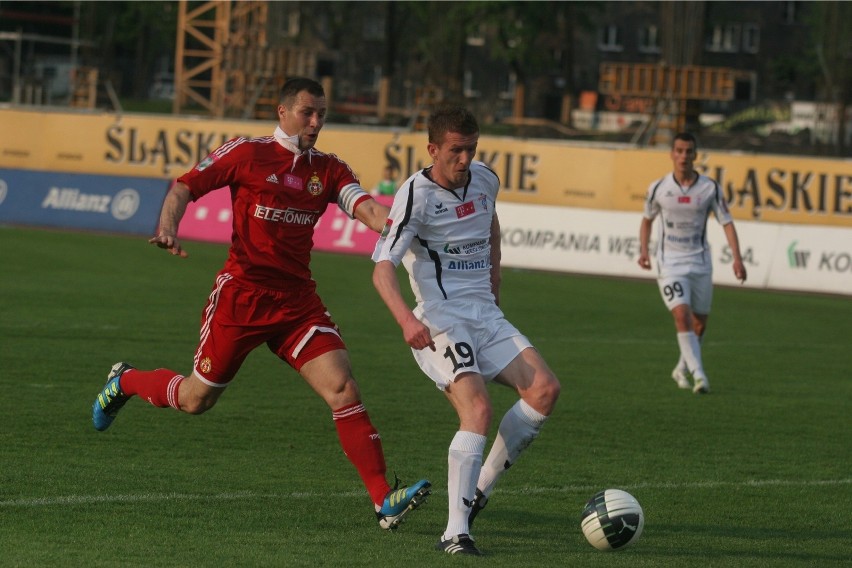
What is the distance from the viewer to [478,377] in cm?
707

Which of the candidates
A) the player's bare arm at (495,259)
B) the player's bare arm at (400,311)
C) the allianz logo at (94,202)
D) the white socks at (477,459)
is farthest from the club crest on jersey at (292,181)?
the allianz logo at (94,202)

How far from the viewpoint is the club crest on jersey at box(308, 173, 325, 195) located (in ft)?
24.6

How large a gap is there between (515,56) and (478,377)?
5795cm

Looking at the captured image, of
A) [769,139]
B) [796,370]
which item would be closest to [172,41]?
[769,139]

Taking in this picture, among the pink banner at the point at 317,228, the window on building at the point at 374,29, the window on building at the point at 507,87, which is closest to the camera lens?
the pink banner at the point at 317,228

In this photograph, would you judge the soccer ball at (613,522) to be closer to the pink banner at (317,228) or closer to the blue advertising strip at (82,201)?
the pink banner at (317,228)

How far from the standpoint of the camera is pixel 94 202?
28.8 metres

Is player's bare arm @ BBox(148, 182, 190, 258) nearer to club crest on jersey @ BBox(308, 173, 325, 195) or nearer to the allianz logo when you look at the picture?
club crest on jersey @ BBox(308, 173, 325, 195)

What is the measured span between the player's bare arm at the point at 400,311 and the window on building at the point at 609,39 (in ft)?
251

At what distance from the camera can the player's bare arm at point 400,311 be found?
6723 mm

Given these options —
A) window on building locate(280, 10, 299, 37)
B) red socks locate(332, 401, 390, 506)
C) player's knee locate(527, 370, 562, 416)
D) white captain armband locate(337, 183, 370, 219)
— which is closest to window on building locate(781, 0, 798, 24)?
window on building locate(280, 10, 299, 37)

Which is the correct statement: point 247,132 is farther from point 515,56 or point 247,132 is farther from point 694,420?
point 515,56

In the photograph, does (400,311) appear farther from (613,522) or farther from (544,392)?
(613,522)

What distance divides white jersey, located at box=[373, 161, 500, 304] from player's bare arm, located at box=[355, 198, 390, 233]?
0.19 metres
